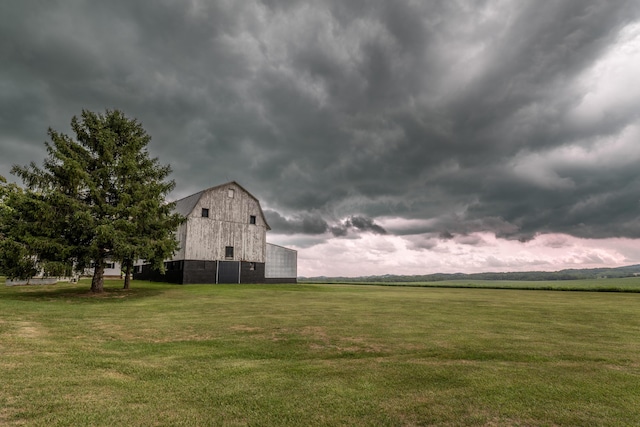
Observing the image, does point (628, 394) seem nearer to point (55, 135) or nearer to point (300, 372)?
point (300, 372)

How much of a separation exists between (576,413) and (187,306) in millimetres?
17296

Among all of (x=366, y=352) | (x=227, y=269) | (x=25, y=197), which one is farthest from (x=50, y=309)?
(x=227, y=269)

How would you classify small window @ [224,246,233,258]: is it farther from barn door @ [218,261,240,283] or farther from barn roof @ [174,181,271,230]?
barn roof @ [174,181,271,230]

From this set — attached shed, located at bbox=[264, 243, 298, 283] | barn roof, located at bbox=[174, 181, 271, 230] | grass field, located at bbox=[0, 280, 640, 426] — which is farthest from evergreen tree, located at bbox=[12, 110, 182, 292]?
attached shed, located at bbox=[264, 243, 298, 283]

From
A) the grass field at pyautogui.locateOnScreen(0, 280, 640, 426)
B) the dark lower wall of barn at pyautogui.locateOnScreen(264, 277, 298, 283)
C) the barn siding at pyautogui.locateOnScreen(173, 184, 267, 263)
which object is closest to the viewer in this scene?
the grass field at pyautogui.locateOnScreen(0, 280, 640, 426)

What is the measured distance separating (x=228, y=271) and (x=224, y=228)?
536 cm

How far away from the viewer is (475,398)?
18.8 feet

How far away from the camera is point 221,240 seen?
141 feet

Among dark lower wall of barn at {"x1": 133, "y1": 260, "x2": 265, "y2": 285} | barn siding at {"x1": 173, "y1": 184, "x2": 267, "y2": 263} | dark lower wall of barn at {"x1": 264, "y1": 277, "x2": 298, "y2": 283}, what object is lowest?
dark lower wall of barn at {"x1": 264, "y1": 277, "x2": 298, "y2": 283}

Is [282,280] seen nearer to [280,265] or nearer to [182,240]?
[280,265]

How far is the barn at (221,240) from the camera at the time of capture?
41.0 metres

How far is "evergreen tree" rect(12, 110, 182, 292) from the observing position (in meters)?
23.0

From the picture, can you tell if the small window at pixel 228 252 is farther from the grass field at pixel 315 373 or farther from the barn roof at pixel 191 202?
the grass field at pixel 315 373

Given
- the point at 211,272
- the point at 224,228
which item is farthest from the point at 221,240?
the point at 211,272
